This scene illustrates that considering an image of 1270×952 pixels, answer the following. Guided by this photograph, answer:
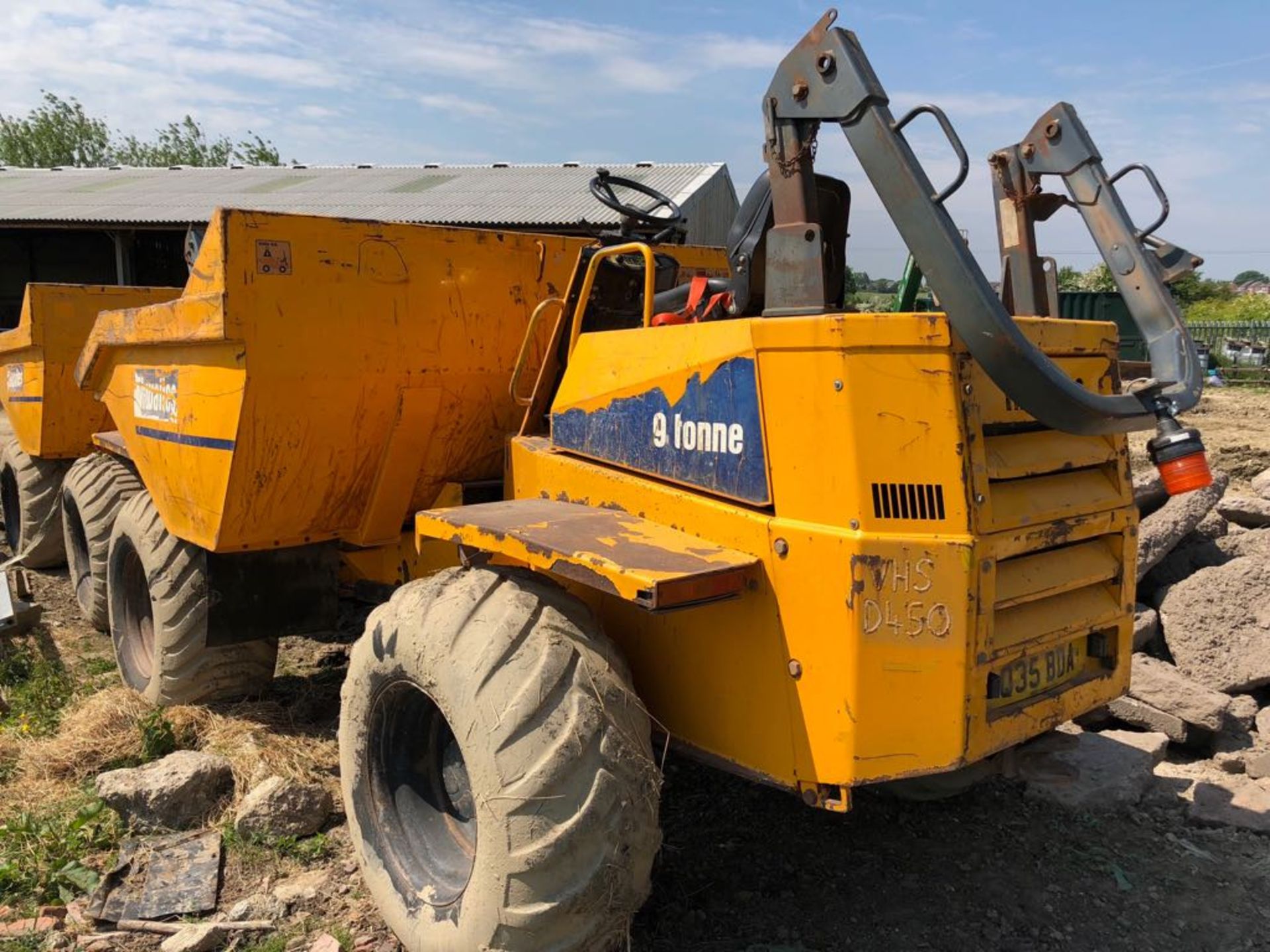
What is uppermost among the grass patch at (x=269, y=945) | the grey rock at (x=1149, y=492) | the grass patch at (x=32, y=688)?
the grey rock at (x=1149, y=492)

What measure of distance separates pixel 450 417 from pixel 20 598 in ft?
13.3

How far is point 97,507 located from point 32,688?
105 cm

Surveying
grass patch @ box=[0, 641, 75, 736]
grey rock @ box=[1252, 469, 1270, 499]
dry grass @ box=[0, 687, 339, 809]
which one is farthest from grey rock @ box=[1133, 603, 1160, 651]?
grass patch @ box=[0, 641, 75, 736]

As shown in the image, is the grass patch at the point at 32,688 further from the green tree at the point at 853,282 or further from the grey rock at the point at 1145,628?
the grey rock at the point at 1145,628

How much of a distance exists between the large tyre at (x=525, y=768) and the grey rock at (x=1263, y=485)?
5.60m

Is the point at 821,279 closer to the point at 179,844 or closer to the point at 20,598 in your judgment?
the point at 179,844

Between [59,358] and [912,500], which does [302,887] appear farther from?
[59,358]

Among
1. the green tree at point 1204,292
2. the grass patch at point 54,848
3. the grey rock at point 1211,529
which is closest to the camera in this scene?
the grass patch at point 54,848

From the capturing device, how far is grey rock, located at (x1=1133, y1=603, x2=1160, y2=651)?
493cm

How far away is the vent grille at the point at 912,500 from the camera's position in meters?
2.31

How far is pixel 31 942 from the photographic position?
2943 millimetres

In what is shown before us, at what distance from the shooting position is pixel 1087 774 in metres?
3.88

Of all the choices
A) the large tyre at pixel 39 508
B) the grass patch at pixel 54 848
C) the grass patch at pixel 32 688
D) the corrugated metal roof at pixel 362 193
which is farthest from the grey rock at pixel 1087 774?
the corrugated metal roof at pixel 362 193

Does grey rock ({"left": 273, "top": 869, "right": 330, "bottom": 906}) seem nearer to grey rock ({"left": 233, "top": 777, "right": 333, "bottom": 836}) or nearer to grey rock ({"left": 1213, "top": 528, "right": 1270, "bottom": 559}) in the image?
grey rock ({"left": 233, "top": 777, "right": 333, "bottom": 836})
